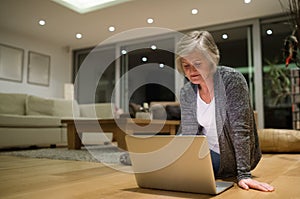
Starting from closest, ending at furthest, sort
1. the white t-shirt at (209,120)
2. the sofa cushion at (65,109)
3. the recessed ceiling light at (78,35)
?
the white t-shirt at (209,120) → the sofa cushion at (65,109) → the recessed ceiling light at (78,35)

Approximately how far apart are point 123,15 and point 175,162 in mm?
4043

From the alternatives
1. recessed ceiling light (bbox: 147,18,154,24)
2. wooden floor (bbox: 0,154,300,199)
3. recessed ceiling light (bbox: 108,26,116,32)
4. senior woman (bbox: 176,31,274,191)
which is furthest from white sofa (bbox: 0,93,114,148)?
senior woman (bbox: 176,31,274,191)

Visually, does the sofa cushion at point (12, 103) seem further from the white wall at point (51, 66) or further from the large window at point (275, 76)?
the large window at point (275, 76)

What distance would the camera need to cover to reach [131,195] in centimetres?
106

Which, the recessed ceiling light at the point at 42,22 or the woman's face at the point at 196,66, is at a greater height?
the recessed ceiling light at the point at 42,22

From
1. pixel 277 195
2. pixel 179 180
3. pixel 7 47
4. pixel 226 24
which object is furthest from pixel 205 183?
pixel 7 47

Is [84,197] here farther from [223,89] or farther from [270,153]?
[270,153]

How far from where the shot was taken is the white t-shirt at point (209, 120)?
4.24ft

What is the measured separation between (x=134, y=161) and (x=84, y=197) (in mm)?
223

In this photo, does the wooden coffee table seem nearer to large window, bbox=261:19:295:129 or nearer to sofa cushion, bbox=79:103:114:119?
sofa cushion, bbox=79:103:114:119

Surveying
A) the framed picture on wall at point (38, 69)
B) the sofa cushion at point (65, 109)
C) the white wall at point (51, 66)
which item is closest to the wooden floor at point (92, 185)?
the sofa cushion at point (65, 109)

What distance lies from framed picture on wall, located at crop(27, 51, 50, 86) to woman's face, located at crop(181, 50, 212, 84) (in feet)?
17.6

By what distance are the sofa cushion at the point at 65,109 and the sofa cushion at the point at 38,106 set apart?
9 centimetres

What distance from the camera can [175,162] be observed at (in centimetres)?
105
